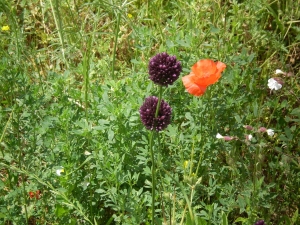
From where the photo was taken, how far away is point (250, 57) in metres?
2.23

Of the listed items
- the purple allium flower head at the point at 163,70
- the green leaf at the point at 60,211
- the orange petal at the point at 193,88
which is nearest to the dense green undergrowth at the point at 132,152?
the green leaf at the point at 60,211

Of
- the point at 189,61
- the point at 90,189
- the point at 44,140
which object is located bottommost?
the point at 90,189

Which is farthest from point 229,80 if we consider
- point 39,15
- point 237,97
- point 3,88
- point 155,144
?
point 39,15

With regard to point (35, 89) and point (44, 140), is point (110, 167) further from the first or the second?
point (35, 89)

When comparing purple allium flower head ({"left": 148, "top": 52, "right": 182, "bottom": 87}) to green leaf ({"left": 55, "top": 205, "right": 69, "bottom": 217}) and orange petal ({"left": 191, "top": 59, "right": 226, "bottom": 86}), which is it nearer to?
orange petal ({"left": 191, "top": 59, "right": 226, "bottom": 86})

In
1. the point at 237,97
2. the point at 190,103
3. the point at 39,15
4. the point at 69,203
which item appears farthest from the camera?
the point at 39,15

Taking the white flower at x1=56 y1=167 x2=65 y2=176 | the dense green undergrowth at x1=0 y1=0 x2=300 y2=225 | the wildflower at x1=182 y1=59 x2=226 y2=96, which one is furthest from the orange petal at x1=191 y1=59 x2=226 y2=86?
→ the white flower at x1=56 y1=167 x2=65 y2=176

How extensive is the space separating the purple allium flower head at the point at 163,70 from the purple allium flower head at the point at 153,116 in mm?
113

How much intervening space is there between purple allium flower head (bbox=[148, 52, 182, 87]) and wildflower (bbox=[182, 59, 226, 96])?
0.64 ft

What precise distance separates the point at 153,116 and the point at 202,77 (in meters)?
0.28

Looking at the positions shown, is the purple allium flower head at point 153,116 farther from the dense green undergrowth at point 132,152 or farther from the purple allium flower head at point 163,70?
the dense green undergrowth at point 132,152

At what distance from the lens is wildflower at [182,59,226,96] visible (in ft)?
5.89

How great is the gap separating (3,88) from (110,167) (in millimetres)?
635

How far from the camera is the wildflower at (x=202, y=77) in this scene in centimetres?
180
